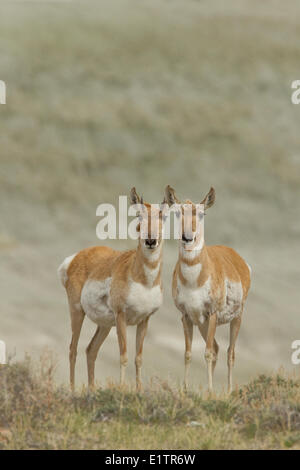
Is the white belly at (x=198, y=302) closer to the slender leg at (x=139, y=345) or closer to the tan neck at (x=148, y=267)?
the tan neck at (x=148, y=267)

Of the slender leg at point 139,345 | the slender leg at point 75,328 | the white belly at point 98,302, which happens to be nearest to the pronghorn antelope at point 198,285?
the slender leg at point 139,345

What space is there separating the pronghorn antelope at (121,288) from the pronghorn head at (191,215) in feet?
0.91

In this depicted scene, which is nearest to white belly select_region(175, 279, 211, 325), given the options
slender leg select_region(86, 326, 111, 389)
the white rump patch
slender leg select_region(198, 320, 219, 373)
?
slender leg select_region(198, 320, 219, 373)

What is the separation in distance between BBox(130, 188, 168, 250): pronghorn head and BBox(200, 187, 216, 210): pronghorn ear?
2.09 ft

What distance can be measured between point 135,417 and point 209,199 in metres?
3.70

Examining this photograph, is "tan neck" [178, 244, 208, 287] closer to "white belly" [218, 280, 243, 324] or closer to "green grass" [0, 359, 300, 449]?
"white belly" [218, 280, 243, 324]

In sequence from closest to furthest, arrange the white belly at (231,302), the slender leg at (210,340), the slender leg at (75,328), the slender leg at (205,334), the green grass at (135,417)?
the green grass at (135,417), the slender leg at (210,340), the slender leg at (205,334), the white belly at (231,302), the slender leg at (75,328)

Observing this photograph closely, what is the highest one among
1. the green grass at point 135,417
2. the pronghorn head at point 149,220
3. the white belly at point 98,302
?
the pronghorn head at point 149,220

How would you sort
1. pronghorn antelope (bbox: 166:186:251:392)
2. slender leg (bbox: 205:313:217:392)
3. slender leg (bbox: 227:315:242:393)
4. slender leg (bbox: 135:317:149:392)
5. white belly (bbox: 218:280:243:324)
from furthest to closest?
slender leg (bbox: 227:315:242:393) < white belly (bbox: 218:280:243:324) < slender leg (bbox: 135:317:149:392) < slender leg (bbox: 205:313:217:392) < pronghorn antelope (bbox: 166:186:251:392)

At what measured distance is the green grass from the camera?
11.5m

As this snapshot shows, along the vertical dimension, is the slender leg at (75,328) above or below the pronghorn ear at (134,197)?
below

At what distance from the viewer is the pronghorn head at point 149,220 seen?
43.8ft

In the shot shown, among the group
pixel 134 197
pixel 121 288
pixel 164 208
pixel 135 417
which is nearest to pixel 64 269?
pixel 121 288
